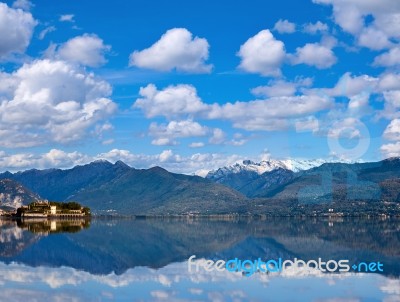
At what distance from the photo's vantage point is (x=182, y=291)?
51.2 meters

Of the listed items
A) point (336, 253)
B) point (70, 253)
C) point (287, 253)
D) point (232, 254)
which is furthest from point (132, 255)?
point (336, 253)

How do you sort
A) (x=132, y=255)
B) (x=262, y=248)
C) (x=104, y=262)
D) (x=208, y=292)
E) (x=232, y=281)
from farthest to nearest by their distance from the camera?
(x=262, y=248)
(x=132, y=255)
(x=104, y=262)
(x=232, y=281)
(x=208, y=292)

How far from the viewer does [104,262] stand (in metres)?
74.6

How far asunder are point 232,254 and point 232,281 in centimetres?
2949

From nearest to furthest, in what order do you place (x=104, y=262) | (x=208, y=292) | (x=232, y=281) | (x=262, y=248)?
(x=208, y=292)
(x=232, y=281)
(x=104, y=262)
(x=262, y=248)

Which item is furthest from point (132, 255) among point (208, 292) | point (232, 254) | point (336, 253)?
point (208, 292)

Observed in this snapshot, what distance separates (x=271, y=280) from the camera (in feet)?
189

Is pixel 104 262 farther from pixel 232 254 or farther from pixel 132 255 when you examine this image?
pixel 232 254

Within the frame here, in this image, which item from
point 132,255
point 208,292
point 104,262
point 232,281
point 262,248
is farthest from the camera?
point 262,248

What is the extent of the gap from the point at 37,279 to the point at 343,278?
29.4 metres

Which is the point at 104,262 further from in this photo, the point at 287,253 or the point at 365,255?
the point at 365,255

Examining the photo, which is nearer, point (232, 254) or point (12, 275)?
point (12, 275)

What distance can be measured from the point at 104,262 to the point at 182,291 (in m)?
25.5

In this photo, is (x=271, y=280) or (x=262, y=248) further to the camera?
(x=262, y=248)
